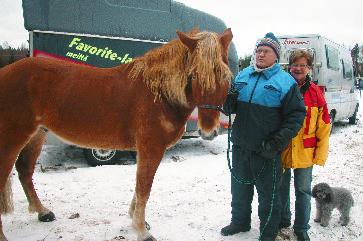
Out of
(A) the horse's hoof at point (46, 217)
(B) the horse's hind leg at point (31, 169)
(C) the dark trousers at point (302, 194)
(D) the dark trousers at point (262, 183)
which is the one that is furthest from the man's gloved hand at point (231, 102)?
(A) the horse's hoof at point (46, 217)

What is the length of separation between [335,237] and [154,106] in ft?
7.74

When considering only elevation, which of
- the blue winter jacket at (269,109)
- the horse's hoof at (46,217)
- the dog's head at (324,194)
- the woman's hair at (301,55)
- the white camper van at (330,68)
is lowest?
the horse's hoof at (46,217)

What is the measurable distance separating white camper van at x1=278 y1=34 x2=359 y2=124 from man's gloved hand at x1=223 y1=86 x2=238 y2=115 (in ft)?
17.9

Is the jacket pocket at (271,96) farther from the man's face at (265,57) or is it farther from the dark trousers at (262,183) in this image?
the dark trousers at (262,183)

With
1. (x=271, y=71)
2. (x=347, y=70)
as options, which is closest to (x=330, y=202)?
(x=271, y=71)

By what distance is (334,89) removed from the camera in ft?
33.9

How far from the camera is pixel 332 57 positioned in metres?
10.4

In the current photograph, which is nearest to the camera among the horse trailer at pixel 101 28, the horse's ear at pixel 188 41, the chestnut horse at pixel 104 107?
the horse's ear at pixel 188 41

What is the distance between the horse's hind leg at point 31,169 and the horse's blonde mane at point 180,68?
148cm

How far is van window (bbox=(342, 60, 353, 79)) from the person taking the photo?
11656mm

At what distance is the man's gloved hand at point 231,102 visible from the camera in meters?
3.10

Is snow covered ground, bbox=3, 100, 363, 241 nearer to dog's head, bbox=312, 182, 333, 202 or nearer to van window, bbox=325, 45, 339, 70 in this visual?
dog's head, bbox=312, 182, 333, 202

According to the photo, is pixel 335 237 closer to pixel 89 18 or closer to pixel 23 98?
pixel 23 98

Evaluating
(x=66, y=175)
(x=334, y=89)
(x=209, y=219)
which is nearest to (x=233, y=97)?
(x=209, y=219)
